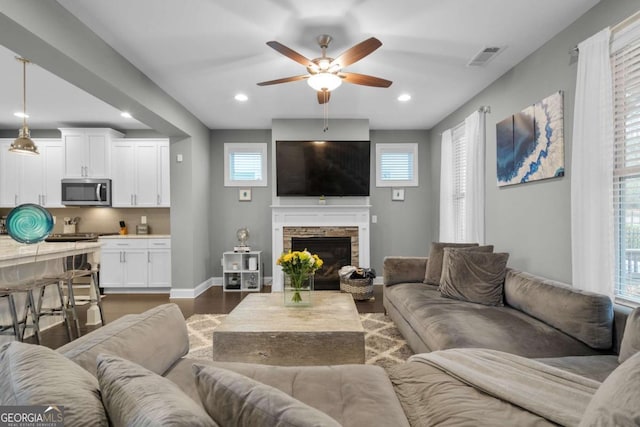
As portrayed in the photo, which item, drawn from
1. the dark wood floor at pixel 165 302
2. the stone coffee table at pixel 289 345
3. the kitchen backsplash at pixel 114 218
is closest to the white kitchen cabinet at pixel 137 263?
the dark wood floor at pixel 165 302

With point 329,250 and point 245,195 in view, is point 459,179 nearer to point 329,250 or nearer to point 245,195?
point 329,250

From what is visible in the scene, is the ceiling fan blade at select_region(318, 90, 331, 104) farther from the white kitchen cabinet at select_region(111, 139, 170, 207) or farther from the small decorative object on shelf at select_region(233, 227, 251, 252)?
the white kitchen cabinet at select_region(111, 139, 170, 207)

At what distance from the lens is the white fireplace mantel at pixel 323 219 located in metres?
5.13

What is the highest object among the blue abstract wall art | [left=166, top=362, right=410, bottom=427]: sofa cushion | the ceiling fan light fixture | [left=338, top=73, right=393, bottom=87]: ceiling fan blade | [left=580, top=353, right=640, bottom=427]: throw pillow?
[left=338, top=73, right=393, bottom=87]: ceiling fan blade

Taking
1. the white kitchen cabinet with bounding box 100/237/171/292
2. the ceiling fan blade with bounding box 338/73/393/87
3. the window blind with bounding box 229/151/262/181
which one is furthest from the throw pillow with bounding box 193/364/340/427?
the window blind with bounding box 229/151/262/181

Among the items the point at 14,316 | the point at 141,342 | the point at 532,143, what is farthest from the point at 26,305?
the point at 532,143

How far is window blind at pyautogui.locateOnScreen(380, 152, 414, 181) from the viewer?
5.71m

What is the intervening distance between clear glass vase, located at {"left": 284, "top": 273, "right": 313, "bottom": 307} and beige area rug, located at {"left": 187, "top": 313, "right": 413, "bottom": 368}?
70 centimetres

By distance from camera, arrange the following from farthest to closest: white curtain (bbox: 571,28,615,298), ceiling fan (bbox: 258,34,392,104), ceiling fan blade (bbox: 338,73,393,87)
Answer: ceiling fan blade (bbox: 338,73,393,87), ceiling fan (bbox: 258,34,392,104), white curtain (bbox: 571,28,615,298)

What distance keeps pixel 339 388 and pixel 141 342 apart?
85 centimetres

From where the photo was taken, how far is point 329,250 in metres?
5.22

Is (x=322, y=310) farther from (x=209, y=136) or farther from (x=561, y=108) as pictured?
(x=209, y=136)

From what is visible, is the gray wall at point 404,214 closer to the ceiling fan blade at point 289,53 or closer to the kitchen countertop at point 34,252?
the ceiling fan blade at point 289,53

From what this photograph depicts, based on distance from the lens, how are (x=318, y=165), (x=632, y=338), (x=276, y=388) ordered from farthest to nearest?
(x=318, y=165) → (x=632, y=338) → (x=276, y=388)
